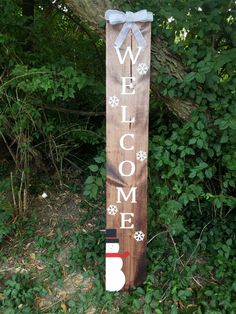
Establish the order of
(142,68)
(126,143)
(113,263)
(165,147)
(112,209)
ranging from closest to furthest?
1. (142,68)
2. (126,143)
3. (112,209)
4. (113,263)
5. (165,147)

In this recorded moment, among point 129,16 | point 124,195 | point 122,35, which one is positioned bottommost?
point 124,195

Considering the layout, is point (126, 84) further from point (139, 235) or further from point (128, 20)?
point (139, 235)

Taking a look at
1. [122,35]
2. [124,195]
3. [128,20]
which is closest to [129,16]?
[128,20]

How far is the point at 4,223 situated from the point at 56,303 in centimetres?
100

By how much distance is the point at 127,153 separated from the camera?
2646 millimetres

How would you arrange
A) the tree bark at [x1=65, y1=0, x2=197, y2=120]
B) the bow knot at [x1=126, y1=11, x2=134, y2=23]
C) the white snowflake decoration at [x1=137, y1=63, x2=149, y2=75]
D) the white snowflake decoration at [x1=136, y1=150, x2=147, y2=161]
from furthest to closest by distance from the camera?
the tree bark at [x1=65, y1=0, x2=197, y2=120] → the white snowflake decoration at [x1=136, y1=150, x2=147, y2=161] → the white snowflake decoration at [x1=137, y1=63, x2=149, y2=75] → the bow knot at [x1=126, y1=11, x2=134, y2=23]

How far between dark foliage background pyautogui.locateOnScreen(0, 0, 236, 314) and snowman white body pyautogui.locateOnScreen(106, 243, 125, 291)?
101 millimetres

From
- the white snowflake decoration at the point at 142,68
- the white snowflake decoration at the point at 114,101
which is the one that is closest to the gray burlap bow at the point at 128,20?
the white snowflake decoration at the point at 142,68

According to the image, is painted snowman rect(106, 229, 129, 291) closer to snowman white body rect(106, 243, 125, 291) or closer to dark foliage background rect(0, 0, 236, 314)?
snowman white body rect(106, 243, 125, 291)

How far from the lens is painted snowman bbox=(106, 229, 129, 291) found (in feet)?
9.18

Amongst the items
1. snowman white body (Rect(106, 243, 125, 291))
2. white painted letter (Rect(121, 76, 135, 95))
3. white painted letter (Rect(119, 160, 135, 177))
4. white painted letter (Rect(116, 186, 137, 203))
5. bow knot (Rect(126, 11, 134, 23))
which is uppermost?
bow knot (Rect(126, 11, 134, 23))

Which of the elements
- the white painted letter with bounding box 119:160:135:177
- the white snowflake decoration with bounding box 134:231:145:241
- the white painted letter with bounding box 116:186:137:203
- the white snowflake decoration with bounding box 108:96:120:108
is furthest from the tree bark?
the white snowflake decoration with bounding box 134:231:145:241

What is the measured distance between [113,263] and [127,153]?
36.4 inches

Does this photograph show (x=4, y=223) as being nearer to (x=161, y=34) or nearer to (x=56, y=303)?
(x=56, y=303)
